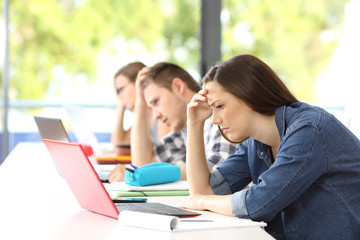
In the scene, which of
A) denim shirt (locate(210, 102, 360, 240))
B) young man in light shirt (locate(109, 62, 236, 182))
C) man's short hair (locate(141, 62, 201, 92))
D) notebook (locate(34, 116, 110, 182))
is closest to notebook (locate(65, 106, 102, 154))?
young man in light shirt (locate(109, 62, 236, 182))

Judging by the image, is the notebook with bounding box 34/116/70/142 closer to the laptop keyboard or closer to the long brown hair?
the laptop keyboard

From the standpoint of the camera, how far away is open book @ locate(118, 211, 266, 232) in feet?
4.25

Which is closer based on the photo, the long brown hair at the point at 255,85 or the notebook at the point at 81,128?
the long brown hair at the point at 255,85

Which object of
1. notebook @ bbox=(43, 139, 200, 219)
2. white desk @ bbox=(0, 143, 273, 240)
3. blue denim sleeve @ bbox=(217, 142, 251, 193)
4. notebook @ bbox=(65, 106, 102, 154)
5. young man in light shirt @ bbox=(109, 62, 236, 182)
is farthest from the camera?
notebook @ bbox=(65, 106, 102, 154)

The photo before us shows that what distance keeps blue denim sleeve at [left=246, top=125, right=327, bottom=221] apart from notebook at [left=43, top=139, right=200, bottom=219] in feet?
0.57

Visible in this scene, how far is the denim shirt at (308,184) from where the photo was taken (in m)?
1.40

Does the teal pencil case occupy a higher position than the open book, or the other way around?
the open book

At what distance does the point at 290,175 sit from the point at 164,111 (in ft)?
3.83

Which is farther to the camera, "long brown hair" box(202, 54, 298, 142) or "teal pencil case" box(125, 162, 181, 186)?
"teal pencil case" box(125, 162, 181, 186)

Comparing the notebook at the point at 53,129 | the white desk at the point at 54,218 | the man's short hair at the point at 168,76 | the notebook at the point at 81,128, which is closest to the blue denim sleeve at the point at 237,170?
the white desk at the point at 54,218

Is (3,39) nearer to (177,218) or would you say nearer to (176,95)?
(176,95)

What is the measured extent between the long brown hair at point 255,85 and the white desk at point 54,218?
0.34m

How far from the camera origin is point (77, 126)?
10.2 ft

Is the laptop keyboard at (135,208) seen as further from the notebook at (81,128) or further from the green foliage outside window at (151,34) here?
the green foliage outside window at (151,34)
